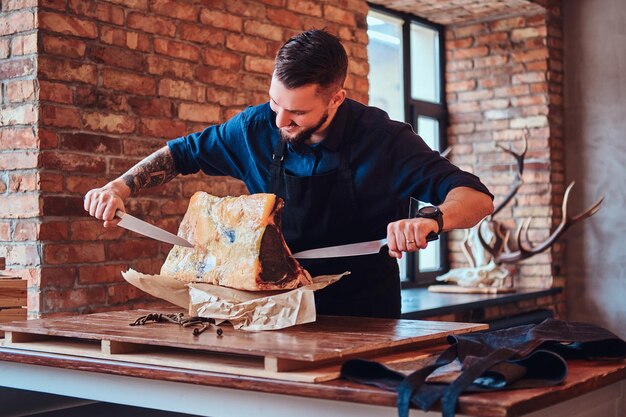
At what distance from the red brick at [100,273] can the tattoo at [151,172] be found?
569mm

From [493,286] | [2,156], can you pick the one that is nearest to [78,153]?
[2,156]

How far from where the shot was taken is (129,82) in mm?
3385

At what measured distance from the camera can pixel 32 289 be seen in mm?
3051

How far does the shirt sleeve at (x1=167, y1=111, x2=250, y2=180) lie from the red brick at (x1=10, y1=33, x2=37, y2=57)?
0.65m

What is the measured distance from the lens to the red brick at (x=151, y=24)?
340 cm

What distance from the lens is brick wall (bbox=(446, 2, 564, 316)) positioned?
5590 millimetres

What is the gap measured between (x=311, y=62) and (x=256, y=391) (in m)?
1.02

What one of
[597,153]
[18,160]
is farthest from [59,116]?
[597,153]

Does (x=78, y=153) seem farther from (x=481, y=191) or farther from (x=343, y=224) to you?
(x=481, y=191)

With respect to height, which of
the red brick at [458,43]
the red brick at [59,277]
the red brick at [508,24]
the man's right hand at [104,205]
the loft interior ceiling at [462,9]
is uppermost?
the loft interior ceiling at [462,9]

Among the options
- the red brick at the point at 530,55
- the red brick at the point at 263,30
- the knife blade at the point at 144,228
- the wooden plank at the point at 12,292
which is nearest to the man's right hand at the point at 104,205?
the knife blade at the point at 144,228

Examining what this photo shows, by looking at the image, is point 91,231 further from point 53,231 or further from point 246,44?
point 246,44

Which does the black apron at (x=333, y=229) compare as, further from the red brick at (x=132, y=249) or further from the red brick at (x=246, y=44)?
the red brick at (x=246, y=44)

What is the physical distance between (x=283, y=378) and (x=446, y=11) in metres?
4.32
